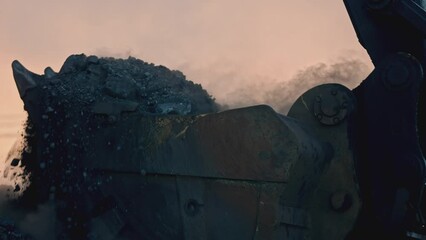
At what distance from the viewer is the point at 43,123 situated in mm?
4965

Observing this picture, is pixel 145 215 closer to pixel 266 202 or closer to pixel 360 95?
pixel 266 202

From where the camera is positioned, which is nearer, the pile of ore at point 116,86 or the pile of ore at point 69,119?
the pile of ore at point 69,119

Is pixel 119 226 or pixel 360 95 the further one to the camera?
pixel 119 226

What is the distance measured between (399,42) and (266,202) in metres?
1.53

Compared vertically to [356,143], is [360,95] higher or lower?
higher

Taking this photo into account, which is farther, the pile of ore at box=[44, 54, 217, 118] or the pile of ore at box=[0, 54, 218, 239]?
the pile of ore at box=[44, 54, 217, 118]

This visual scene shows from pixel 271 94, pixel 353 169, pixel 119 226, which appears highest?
pixel 271 94

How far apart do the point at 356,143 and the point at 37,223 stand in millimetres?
2941

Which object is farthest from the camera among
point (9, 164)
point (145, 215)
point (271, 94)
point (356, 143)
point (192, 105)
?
point (271, 94)

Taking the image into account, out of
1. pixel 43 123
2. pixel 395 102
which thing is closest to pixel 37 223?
pixel 43 123

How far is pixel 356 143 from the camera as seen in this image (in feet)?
12.3

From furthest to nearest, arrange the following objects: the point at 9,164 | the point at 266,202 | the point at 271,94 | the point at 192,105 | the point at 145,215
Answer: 1. the point at 271,94
2. the point at 192,105
3. the point at 9,164
4. the point at 145,215
5. the point at 266,202

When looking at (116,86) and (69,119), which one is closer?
(69,119)

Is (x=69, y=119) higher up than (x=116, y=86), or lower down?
lower down
